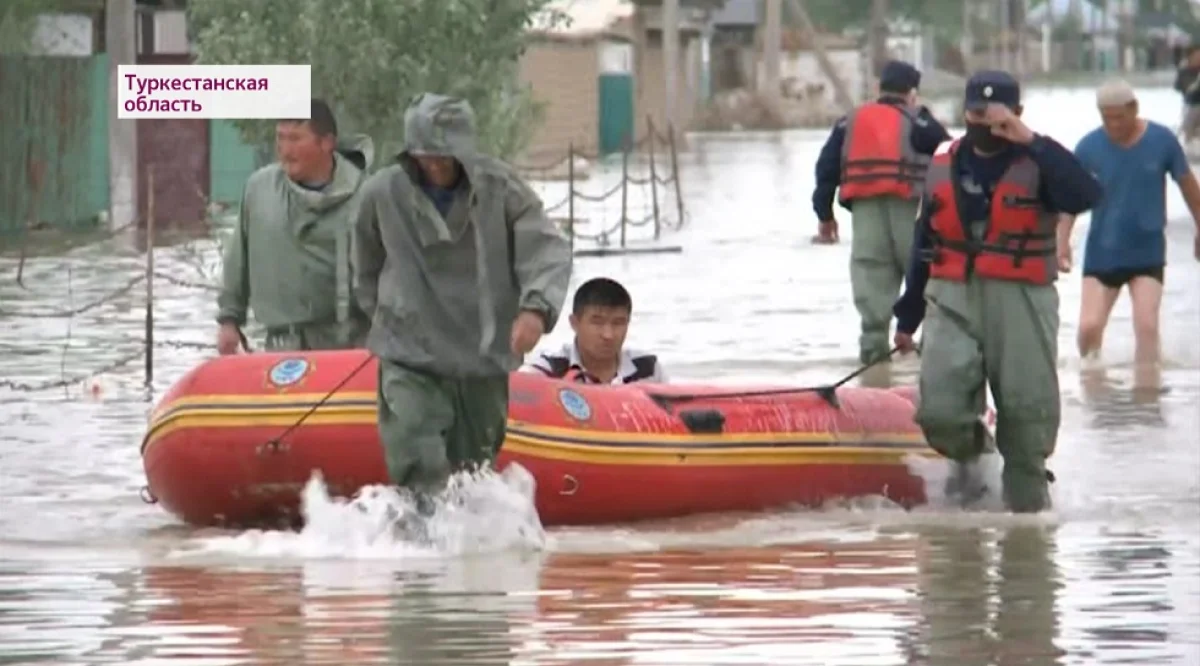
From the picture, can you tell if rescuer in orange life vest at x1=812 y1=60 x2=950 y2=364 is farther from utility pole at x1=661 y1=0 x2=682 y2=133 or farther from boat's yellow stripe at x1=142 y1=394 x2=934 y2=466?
utility pole at x1=661 y1=0 x2=682 y2=133

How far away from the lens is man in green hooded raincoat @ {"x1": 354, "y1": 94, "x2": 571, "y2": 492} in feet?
38.3

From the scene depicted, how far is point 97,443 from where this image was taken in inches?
631

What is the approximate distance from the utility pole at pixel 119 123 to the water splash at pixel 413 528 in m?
20.9

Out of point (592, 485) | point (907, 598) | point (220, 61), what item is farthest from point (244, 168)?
point (907, 598)

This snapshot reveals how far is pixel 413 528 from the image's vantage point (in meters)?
11.9

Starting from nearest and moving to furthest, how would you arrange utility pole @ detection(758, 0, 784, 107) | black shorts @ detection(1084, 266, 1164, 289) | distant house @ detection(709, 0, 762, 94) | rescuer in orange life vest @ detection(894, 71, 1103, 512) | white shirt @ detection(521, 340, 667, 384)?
1. rescuer in orange life vest @ detection(894, 71, 1103, 512)
2. white shirt @ detection(521, 340, 667, 384)
3. black shorts @ detection(1084, 266, 1164, 289)
4. utility pole @ detection(758, 0, 784, 107)
5. distant house @ detection(709, 0, 762, 94)

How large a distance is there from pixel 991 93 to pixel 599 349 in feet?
5.51

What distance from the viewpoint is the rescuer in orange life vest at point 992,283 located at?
42.1 ft

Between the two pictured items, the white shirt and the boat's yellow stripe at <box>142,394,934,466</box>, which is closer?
the boat's yellow stripe at <box>142,394,934,466</box>

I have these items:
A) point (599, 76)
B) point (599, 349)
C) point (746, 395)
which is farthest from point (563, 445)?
point (599, 76)

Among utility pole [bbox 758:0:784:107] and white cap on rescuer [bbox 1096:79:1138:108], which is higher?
white cap on rescuer [bbox 1096:79:1138:108]

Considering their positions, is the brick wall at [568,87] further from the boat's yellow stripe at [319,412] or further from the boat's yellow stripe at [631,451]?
the boat's yellow stripe at [319,412]

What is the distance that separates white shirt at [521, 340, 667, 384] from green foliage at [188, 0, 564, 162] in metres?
14.3
